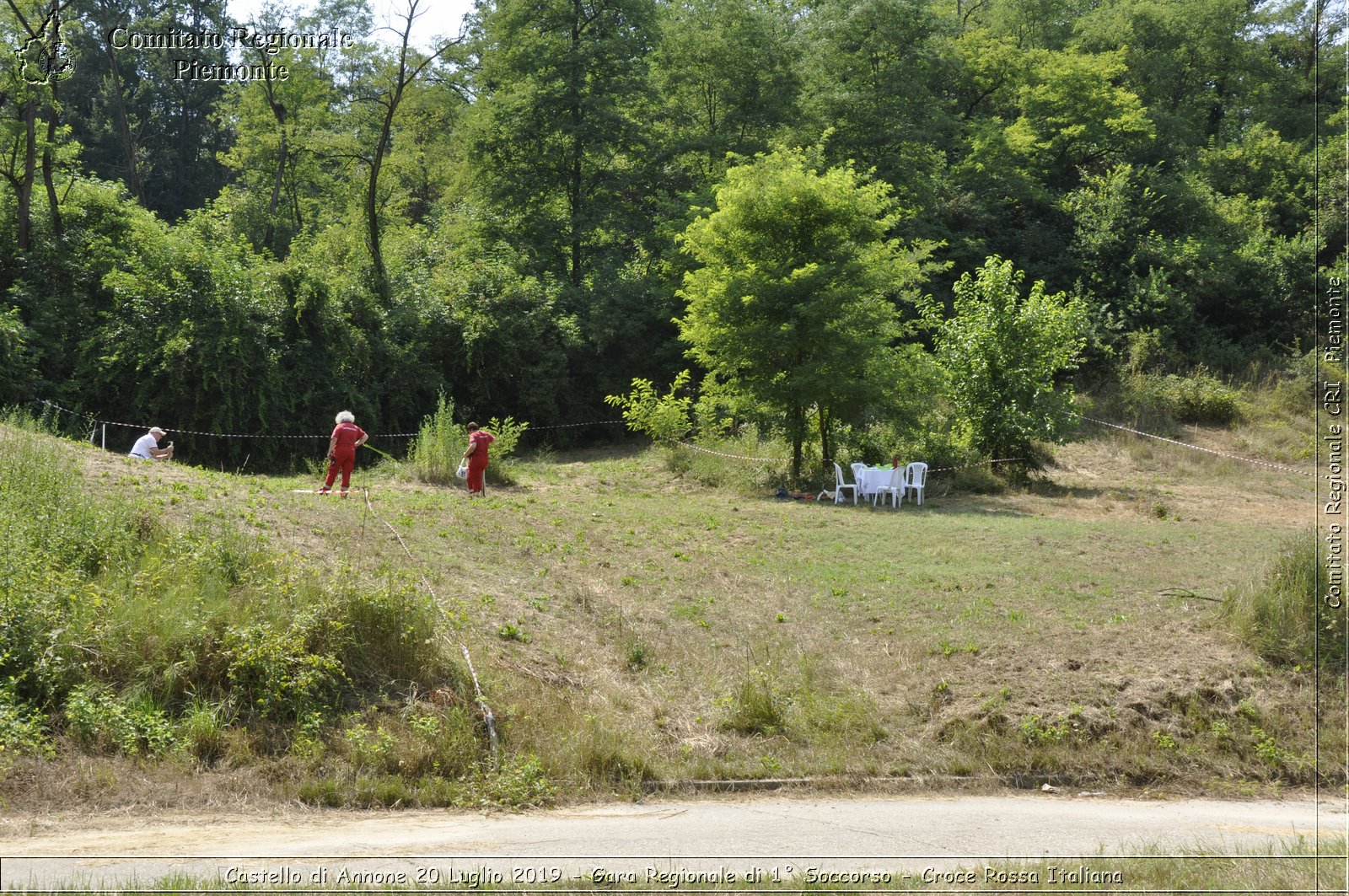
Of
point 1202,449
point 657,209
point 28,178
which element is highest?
point 657,209

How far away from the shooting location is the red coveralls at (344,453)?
17.5m

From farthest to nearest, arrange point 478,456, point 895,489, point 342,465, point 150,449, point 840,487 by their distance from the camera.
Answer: point 840,487 < point 895,489 < point 478,456 < point 150,449 < point 342,465

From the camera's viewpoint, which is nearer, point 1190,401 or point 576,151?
point 1190,401

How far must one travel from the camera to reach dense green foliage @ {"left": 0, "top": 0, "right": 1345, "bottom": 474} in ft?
82.8

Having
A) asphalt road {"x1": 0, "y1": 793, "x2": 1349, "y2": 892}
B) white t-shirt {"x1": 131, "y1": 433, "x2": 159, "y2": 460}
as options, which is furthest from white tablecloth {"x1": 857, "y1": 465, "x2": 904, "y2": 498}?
white t-shirt {"x1": 131, "y1": 433, "x2": 159, "y2": 460}

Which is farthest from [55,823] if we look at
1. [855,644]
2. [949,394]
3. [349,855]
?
[949,394]

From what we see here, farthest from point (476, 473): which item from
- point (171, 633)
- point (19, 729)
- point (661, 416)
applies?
point (19, 729)

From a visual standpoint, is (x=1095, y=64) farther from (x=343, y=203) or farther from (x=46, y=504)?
(x=46, y=504)

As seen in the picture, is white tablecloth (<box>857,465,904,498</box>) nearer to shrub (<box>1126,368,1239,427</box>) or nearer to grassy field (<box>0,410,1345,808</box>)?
grassy field (<box>0,410,1345,808</box>)

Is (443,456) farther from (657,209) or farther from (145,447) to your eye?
(657,209)

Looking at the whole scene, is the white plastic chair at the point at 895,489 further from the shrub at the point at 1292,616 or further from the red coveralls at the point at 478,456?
the shrub at the point at 1292,616

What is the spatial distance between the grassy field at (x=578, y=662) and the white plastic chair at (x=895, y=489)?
4.62 m

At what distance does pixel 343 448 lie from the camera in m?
17.5

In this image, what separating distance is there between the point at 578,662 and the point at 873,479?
37.5 ft
